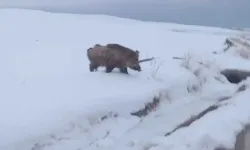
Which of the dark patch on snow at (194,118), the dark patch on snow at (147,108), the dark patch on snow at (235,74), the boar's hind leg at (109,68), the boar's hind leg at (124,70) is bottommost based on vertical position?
the dark patch on snow at (235,74)

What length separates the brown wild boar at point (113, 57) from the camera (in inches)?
341

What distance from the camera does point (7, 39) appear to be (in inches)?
530

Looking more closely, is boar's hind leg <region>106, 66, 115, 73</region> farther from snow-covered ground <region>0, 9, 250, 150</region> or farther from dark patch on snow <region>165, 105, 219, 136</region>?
dark patch on snow <region>165, 105, 219, 136</region>

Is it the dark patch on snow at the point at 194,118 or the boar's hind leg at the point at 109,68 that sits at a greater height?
the dark patch on snow at the point at 194,118

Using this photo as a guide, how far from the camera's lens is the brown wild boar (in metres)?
8.66

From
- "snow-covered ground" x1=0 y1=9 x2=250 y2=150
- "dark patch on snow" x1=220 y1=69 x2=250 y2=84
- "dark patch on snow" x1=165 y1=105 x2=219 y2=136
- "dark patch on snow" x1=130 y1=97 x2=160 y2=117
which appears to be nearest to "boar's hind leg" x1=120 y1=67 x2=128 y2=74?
"snow-covered ground" x1=0 y1=9 x2=250 y2=150

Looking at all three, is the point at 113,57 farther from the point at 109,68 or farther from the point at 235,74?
the point at 235,74

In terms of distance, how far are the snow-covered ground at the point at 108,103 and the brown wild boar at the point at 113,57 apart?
16 cm

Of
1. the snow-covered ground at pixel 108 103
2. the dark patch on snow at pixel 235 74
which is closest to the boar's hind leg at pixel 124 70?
the snow-covered ground at pixel 108 103

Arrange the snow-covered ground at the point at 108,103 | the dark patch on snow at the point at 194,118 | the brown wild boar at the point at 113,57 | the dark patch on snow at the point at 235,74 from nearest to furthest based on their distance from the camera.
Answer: the snow-covered ground at the point at 108,103, the dark patch on snow at the point at 194,118, the brown wild boar at the point at 113,57, the dark patch on snow at the point at 235,74

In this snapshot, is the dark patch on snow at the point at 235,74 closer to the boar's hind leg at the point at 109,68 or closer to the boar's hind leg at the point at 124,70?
the boar's hind leg at the point at 124,70

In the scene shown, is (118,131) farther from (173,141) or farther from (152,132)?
(173,141)

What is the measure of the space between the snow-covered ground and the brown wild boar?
159mm

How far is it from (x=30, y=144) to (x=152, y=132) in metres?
→ 1.47
